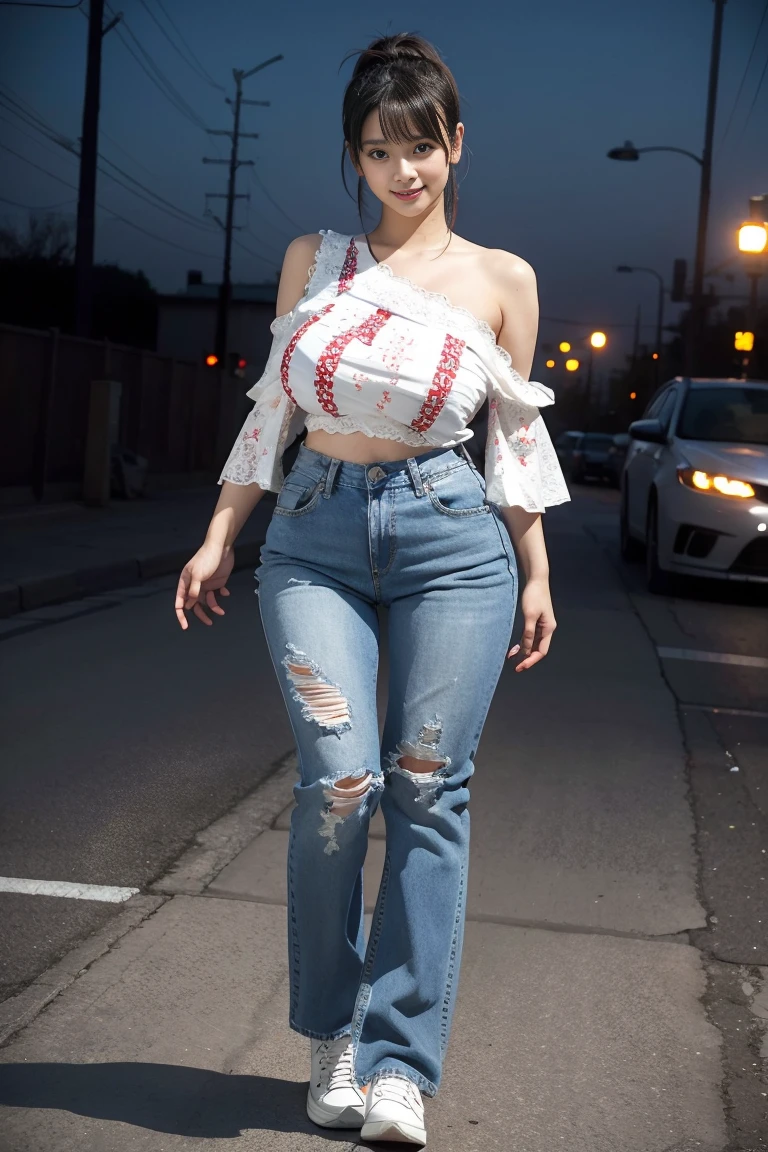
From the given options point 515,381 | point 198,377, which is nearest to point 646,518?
point 515,381

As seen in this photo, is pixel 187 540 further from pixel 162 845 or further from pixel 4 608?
pixel 162 845

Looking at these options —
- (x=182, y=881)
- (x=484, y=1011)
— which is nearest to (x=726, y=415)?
(x=182, y=881)

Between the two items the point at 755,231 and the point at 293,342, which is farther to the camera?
the point at 755,231

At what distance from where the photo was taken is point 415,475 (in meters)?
2.59

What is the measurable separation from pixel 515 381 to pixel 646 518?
31.8ft

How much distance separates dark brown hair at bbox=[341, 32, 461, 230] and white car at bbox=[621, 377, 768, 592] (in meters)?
8.51

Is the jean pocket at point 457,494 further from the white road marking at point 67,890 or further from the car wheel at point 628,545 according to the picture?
the car wheel at point 628,545

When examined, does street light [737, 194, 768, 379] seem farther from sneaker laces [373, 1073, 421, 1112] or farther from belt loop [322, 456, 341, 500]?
sneaker laces [373, 1073, 421, 1112]

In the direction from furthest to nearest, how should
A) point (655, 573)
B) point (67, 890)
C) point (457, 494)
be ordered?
point (655, 573) → point (67, 890) → point (457, 494)

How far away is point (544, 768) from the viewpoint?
5.66 m

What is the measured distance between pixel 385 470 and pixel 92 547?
1080cm

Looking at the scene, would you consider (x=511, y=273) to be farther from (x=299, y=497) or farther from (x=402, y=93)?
(x=299, y=497)

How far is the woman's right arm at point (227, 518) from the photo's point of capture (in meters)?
2.74

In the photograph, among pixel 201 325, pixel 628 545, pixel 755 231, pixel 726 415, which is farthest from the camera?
pixel 201 325
